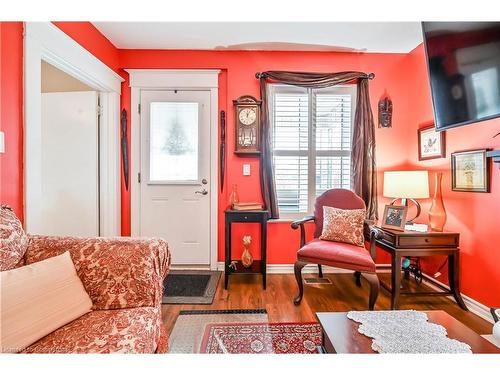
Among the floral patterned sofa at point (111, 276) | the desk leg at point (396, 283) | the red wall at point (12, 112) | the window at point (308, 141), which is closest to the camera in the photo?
the floral patterned sofa at point (111, 276)

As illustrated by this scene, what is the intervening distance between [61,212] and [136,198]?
758 mm

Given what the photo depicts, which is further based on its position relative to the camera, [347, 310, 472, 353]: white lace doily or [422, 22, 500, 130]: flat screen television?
[422, 22, 500, 130]: flat screen television

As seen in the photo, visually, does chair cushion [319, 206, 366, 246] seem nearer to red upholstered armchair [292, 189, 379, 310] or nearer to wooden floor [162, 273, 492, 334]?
red upholstered armchair [292, 189, 379, 310]

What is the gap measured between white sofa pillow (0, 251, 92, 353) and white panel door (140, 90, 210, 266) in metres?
1.74

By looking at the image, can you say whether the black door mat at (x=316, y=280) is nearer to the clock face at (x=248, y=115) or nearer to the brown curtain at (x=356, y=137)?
the brown curtain at (x=356, y=137)

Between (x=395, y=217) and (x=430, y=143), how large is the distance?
94 cm

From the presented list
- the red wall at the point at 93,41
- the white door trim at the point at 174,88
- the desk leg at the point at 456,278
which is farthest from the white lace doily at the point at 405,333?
the red wall at the point at 93,41

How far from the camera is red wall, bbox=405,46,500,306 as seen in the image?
199 cm

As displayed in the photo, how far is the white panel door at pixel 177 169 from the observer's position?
300 centimetres

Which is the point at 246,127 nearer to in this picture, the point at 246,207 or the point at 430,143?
the point at 246,207

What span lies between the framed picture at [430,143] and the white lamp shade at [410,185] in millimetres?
307

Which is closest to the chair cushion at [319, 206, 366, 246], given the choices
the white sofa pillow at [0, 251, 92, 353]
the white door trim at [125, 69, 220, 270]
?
the white door trim at [125, 69, 220, 270]

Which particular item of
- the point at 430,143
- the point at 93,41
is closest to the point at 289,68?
the point at 430,143
